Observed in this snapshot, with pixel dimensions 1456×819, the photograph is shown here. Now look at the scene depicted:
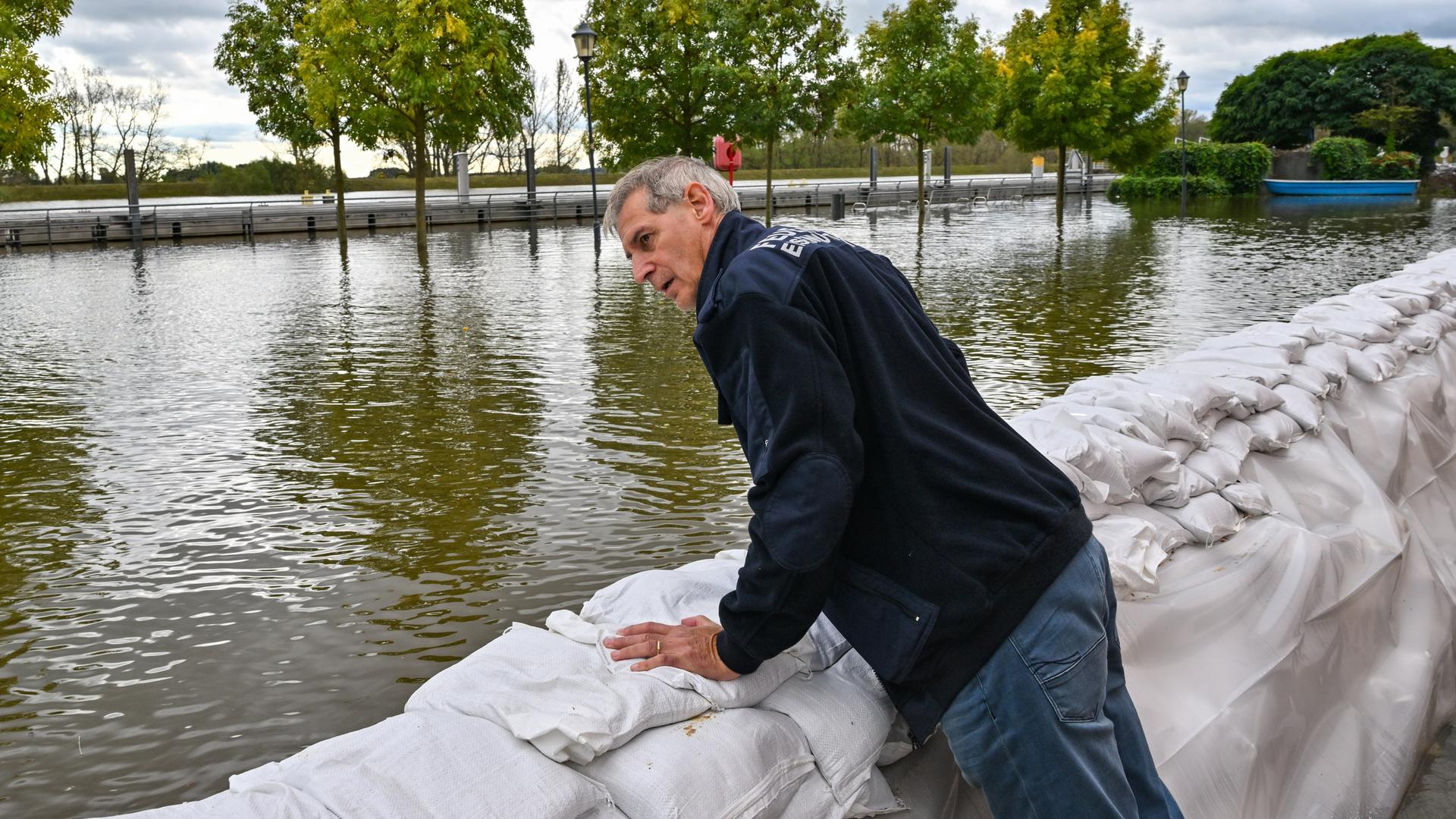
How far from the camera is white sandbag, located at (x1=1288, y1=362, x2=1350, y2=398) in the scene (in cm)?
500

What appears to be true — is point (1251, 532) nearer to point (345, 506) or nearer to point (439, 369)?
point (345, 506)

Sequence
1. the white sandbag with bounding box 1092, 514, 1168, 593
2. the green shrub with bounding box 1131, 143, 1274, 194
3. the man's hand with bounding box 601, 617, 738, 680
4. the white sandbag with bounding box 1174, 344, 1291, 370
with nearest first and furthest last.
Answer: the man's hand with bounding box 601, 617, 738, 680 → the white sandbag with bounding box 1092, 514, 1168, 593 → the white sandbag with bounding box 1174, 344, 1291, 370 → the green shrub with bounding box 1131, 143, 1274, 194

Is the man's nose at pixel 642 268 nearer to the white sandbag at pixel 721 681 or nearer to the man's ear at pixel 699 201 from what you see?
the man's ear at pixel 699 201

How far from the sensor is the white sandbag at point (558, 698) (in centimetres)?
202

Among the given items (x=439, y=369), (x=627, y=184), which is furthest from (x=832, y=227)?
(x=627, y=184)

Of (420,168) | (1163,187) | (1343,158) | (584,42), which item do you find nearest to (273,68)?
(420,168)

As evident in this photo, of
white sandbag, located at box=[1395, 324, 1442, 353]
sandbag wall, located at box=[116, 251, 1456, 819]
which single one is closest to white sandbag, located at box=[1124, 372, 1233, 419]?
sandbag wall, located at box=[116, 251, 1456, 819]

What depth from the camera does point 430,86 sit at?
21641 mm

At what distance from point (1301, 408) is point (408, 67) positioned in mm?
20132

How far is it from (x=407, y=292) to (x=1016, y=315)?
8.28 meters

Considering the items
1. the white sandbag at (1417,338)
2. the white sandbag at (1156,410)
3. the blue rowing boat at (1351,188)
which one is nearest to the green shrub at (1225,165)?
the blue rowing boat at (1351,188)

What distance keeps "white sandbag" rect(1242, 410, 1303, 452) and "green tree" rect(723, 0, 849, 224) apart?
1955 centimetres

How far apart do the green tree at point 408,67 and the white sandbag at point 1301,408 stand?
62.1ft

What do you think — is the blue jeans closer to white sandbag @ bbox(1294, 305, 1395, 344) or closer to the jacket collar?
the jacket collar
